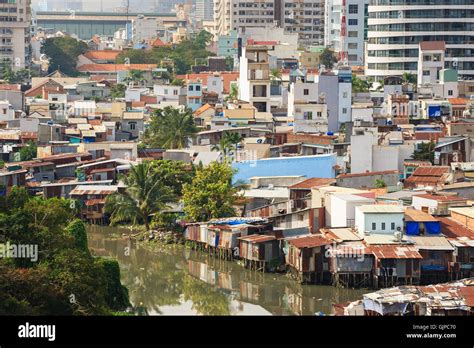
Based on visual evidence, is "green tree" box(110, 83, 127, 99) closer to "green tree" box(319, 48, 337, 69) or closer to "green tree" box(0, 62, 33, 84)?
"green tree" box(0, 62, 33, 84)

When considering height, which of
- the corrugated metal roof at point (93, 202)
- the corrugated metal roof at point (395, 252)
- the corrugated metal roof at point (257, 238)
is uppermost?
the corrugated metal roof at point (395, 252)

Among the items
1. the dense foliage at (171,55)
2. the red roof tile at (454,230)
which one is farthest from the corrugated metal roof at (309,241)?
the dense foliage at (171,55)

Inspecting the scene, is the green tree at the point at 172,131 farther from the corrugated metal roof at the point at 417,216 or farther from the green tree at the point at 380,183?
the corrugated metal roof at the point at 417,216

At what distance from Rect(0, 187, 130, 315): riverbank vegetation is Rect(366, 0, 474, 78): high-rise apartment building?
2424cm

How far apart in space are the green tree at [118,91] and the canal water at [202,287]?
1686 cm

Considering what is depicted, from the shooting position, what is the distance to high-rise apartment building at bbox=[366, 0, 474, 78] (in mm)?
34719

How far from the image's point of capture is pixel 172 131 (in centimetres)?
2219

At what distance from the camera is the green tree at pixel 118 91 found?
3231cm

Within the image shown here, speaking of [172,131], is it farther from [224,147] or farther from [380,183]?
[380,183]

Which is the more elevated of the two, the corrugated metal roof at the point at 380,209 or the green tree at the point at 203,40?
the green tree at the point at 203,40

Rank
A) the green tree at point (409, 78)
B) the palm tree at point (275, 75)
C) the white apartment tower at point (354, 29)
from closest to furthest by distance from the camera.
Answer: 1. the palm tree at point (275, 75)
2. the green tree at point (409, 78)
3. the white apartment tower at point (354, 29)

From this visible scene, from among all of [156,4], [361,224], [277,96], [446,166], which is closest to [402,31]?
[277,96]

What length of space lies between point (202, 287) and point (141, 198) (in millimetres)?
3336
